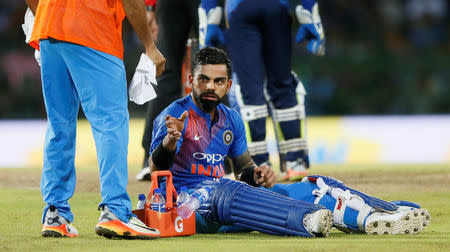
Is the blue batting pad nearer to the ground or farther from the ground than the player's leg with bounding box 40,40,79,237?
nearer to the ground

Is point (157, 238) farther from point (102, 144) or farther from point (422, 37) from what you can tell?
point (422, 37)

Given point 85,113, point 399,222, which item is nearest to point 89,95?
point 85,113

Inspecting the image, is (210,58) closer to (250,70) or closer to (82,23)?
(82,23)

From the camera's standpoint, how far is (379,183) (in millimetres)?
6781

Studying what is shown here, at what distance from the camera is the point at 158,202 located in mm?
3910

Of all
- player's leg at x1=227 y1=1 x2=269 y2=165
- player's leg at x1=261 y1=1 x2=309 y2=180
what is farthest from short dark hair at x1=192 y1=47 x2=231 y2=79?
player's leg at x1=261 y1=1 x2=309 y2=180

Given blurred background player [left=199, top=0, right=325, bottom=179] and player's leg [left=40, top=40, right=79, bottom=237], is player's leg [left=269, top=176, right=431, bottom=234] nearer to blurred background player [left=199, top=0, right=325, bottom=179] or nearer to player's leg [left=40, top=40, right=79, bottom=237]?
player's leg [left=40, top=40, right=79, bottom=237]

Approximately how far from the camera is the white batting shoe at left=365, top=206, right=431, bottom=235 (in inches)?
157

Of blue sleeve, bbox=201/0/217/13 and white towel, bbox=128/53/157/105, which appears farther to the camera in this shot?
blue sleeve, bbox=201/0/217/13

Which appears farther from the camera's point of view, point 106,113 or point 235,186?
point 235,186

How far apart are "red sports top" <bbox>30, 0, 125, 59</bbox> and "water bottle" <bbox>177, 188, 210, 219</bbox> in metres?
0.80

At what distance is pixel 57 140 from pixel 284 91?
2.87 m

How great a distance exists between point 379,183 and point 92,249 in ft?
12.3

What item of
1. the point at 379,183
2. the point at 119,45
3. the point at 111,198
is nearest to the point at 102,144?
the point at 111,198
